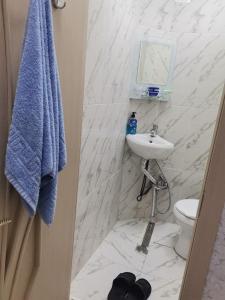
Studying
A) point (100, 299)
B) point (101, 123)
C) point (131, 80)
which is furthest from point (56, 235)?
point (131, 80)

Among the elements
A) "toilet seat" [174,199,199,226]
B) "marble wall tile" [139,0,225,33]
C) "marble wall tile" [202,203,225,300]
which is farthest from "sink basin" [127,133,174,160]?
"marble wall tile" [202,203,225,300]

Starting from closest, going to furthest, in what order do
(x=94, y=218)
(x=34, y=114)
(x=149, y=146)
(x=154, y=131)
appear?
(x=34, y=114) < (x=94, y=218) < (x=149, y=146) < (x=154, y=131)

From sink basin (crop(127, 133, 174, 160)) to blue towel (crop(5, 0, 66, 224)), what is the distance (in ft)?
4.92

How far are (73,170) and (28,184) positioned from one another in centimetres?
50

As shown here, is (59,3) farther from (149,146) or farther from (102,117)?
(149,146)

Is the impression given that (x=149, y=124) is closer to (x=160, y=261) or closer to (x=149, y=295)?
(x=160, y=261)

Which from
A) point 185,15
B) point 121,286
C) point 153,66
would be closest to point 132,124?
point 153,66

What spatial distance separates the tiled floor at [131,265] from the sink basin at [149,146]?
2.57ft

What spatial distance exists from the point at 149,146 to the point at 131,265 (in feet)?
3.25

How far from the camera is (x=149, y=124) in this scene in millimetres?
2617

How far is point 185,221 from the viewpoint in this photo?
7.01 feet

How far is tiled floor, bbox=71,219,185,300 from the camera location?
1841 mm

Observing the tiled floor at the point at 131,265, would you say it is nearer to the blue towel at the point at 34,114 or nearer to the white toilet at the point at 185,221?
the white toilet at the point at 185,221

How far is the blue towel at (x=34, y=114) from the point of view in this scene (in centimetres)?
82
